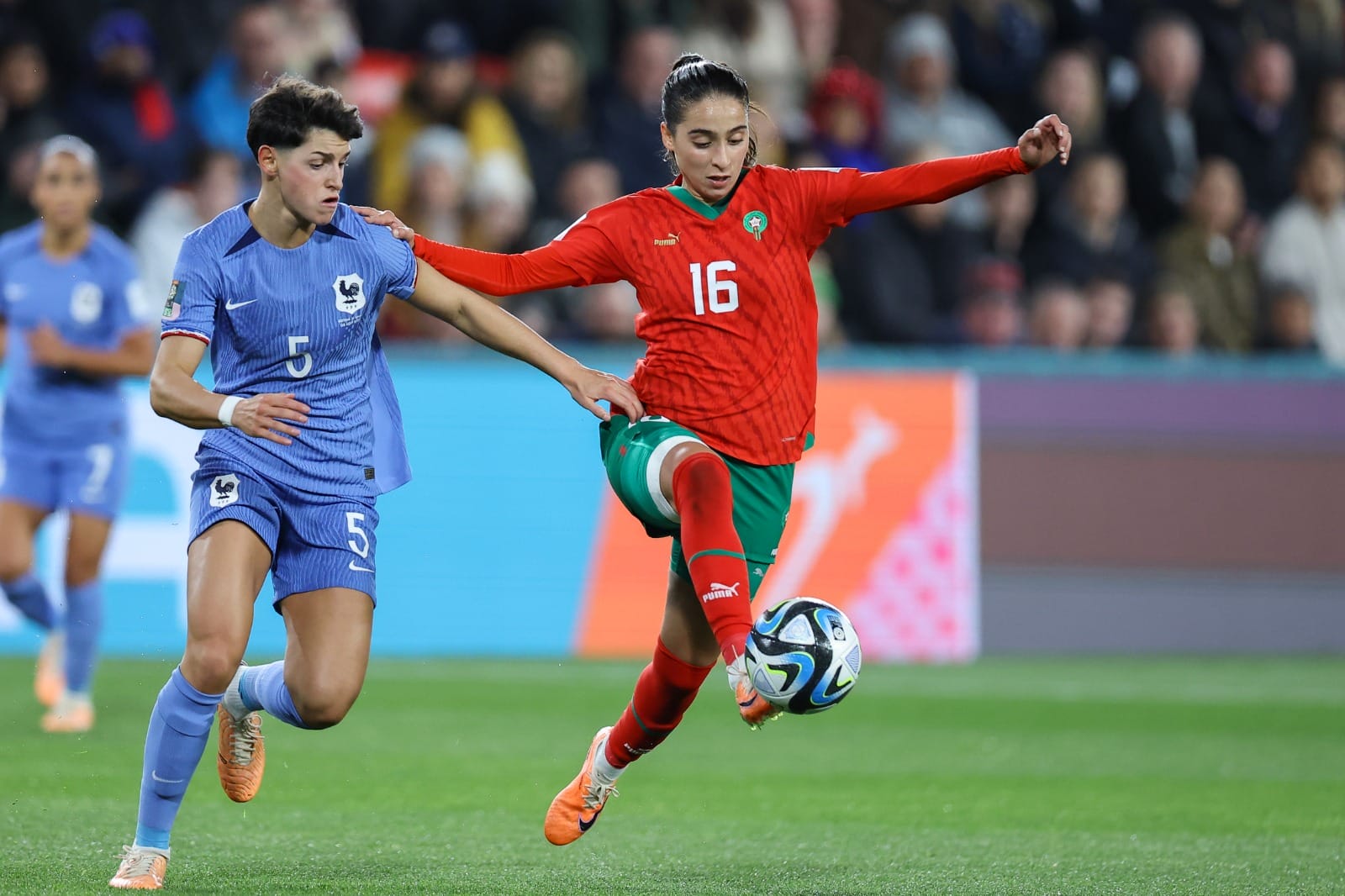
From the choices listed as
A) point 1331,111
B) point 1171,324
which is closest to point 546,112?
point 1171,324

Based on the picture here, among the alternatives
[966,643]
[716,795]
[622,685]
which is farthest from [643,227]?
[966,643]

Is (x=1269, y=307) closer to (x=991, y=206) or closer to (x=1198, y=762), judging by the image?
(x=991, y=206)

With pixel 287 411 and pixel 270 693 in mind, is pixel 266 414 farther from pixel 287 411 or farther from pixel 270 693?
pixel 270 693

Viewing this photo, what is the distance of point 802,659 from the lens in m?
4.93

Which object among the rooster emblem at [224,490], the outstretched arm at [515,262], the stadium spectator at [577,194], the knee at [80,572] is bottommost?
the knee at [80,572]

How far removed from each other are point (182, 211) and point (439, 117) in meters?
1.98

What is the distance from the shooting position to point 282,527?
544 centimetres

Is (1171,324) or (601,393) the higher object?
(1171,324)

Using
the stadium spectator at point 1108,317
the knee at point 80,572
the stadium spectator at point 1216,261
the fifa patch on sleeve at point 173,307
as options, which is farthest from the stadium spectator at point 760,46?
the fifa patch on sleeve at point 173,307

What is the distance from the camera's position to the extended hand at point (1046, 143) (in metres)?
5.52

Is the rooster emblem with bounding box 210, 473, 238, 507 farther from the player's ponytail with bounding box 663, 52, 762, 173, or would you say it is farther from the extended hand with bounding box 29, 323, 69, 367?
the extended hand with bounding box 29, 323, 69, 367

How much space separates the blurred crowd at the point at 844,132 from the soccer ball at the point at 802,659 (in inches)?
290

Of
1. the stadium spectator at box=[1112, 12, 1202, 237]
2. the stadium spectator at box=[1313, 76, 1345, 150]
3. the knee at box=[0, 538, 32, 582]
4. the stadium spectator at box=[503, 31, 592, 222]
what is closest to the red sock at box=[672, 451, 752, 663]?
the knee at box=[0, 538, 32, 582]

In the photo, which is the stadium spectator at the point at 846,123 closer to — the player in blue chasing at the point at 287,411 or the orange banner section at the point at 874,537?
the orange banner section at the point at 874,537
